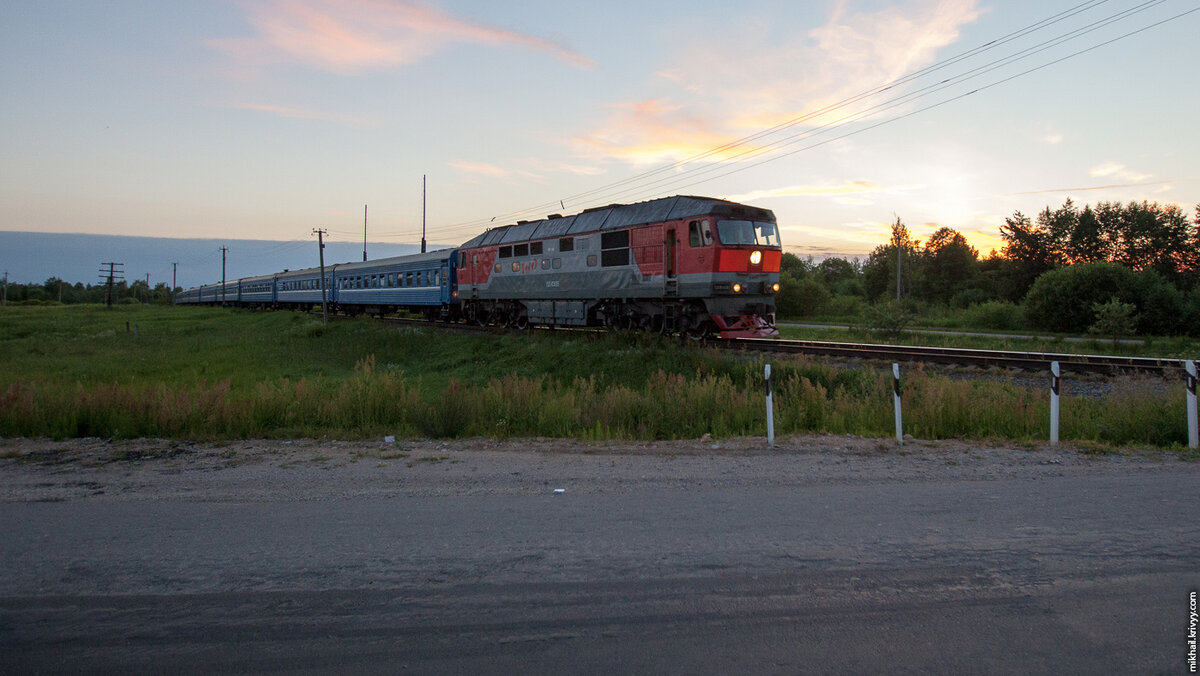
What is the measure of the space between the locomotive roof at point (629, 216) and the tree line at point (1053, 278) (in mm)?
14909

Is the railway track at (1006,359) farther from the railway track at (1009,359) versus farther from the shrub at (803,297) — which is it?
the shrub at (803,297)

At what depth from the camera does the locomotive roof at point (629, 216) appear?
59.6 feet

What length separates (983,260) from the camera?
76.6m

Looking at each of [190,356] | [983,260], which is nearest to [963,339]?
[190,356]

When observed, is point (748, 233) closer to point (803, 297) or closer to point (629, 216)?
point (629, 216)

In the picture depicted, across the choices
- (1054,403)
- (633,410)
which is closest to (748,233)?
(633,410)

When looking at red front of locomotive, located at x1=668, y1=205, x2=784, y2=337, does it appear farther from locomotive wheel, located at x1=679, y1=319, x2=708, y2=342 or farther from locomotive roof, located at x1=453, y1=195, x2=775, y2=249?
locomotive wheel, located at x1=679, y1=319, x2=708, y2=342

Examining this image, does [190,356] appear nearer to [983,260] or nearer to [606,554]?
[606,554]

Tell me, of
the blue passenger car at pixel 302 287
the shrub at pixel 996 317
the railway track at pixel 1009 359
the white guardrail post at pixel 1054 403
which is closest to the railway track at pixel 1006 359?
the railway track at pixel 1009 359

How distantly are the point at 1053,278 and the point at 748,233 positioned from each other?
29484 mm

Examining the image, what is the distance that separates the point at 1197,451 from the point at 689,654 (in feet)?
26.8

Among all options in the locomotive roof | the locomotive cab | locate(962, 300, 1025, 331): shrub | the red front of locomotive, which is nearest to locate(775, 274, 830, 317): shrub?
locate(962, 300, 1025, 331): shrub

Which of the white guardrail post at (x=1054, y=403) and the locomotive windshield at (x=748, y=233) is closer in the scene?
the white guardrail post at (x=1054, y=403)

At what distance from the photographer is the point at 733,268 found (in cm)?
1780
